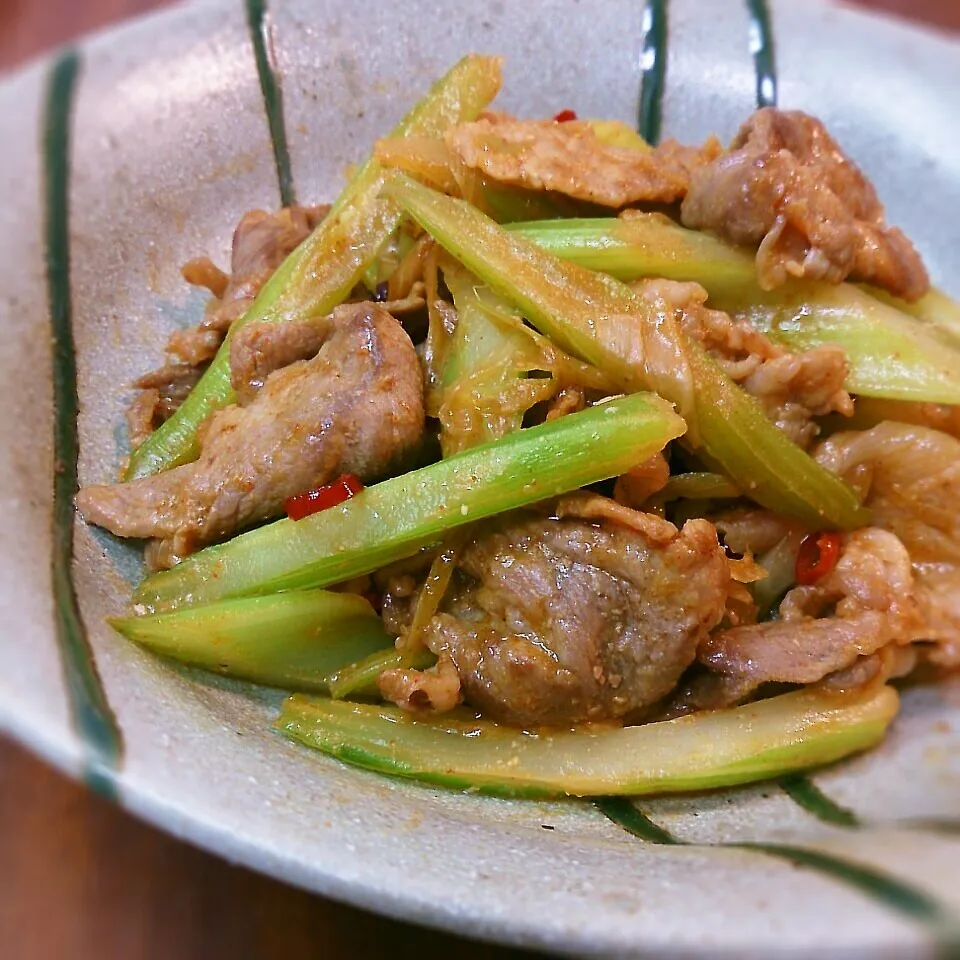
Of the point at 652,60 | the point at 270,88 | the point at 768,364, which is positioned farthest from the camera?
the point at 652,60

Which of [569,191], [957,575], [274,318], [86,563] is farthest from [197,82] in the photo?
[957,575]

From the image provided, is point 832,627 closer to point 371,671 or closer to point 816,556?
point 816,556

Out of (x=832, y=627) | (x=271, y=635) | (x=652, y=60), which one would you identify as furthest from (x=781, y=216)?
(x=271, y=635)

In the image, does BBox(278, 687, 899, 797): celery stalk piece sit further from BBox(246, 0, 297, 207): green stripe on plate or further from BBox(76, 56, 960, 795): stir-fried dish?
BBox(246, 0, 297, 207): green stripe on plate

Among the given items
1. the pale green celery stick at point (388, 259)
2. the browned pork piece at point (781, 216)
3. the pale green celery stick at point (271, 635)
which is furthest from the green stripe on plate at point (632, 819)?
the pale green celery stick at point (388, 259)

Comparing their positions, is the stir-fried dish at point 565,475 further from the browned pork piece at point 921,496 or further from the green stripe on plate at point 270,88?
the green stripe on plate at point 270,88

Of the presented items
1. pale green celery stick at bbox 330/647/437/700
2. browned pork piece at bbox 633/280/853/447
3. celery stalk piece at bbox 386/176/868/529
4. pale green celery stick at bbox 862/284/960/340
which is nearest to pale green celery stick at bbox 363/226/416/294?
celery stalk piece at bbox 386/176/868/529
